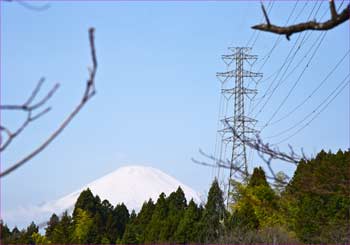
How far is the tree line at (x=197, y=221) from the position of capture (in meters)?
16.8

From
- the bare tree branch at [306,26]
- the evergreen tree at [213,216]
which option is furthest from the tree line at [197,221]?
the bare tree branch at [306,26]

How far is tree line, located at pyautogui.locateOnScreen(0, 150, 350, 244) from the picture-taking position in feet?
55.1

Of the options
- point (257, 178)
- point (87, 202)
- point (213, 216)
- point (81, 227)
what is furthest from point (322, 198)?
point (87, 202)

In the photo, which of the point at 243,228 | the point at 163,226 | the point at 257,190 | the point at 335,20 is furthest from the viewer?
the point at 163,226

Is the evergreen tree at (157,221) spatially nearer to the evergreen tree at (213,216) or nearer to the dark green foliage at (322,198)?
the evergreen tree at (213,216)

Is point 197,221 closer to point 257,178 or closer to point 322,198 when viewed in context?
point 257,178

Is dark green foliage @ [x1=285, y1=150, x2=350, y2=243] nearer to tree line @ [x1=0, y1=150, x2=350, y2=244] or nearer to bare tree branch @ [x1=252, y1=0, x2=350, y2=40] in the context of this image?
tree line @ [x1=0, y1=150, x2=350, y2=244]

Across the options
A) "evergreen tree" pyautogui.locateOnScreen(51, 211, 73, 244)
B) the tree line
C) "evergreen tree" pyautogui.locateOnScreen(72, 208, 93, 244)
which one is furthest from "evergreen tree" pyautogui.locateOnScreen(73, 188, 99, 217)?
"evergreen tree" pyautogui.locateOnScreen(51, 211, 73, 244)

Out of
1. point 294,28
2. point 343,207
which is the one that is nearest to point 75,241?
point 343,207

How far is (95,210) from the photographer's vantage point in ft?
92.9

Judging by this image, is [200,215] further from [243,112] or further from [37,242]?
[37,242]

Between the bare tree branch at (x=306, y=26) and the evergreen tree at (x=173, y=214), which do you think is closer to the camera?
the bare tree branch at (x=306, y=26)

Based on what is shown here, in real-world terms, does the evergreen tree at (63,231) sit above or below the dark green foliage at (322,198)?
above

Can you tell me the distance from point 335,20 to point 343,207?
620 inches
